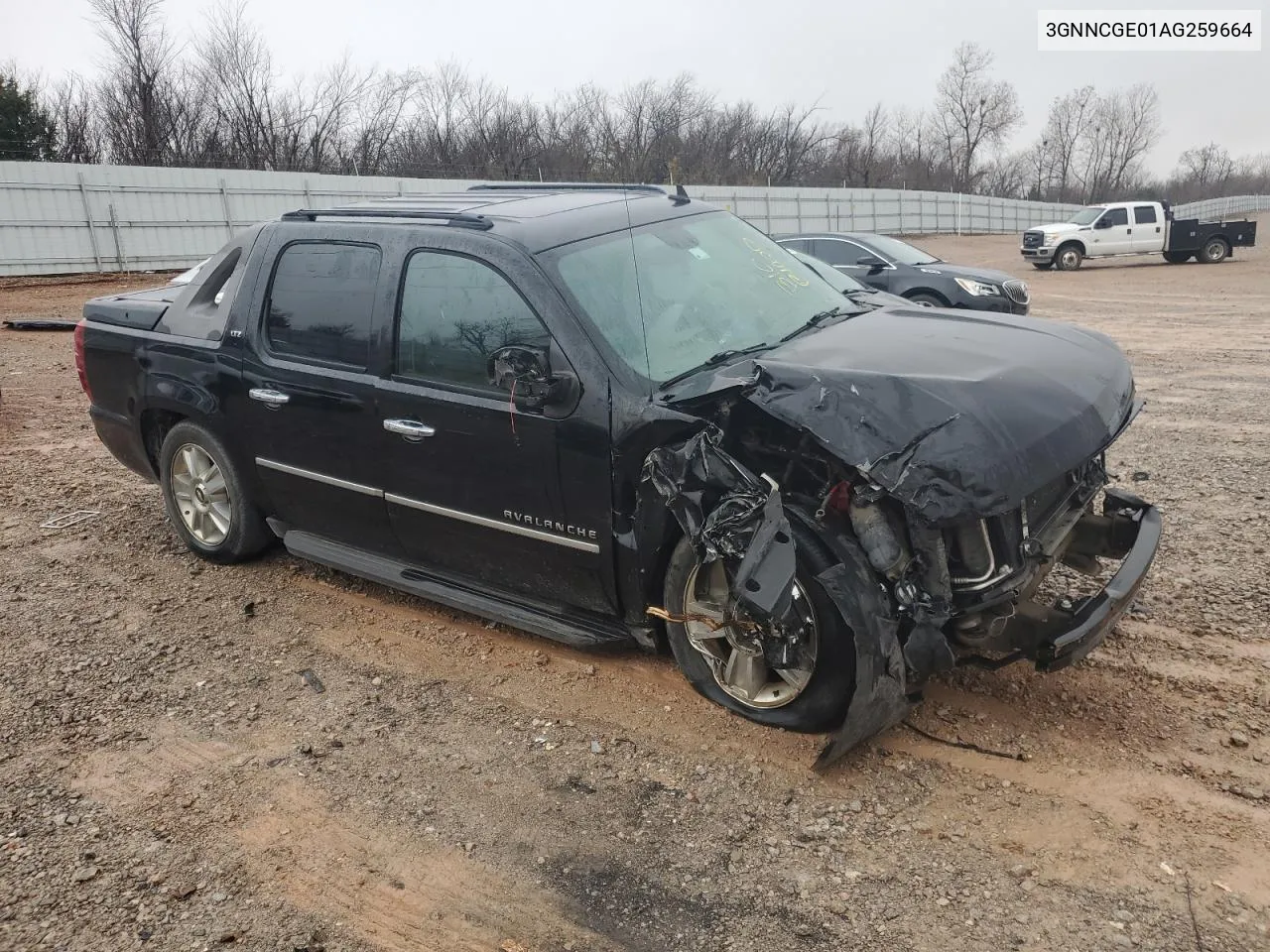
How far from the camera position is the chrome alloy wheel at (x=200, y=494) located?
5148 millimetres

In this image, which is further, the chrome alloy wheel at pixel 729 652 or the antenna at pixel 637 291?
the antenna at pixel 637 291

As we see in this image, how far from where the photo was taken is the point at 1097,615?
310 cm

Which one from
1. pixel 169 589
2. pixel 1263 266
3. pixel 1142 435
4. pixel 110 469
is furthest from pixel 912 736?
pixel 1263 266

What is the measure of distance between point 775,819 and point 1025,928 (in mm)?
782

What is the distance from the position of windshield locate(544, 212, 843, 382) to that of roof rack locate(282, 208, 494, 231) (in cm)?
43

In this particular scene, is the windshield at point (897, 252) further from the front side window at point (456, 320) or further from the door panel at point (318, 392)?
the front side window at point (456, 320)

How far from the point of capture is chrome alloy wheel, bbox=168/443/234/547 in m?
5.15

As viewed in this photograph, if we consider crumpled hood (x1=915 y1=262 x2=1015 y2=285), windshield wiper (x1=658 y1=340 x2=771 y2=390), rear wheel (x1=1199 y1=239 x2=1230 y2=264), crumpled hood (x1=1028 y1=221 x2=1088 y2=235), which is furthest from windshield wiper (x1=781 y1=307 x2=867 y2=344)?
rear wheel (x1=1199 y1=239 x2=1230 y2=264)

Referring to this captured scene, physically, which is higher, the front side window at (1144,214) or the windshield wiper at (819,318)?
the front side window at (1144,214)

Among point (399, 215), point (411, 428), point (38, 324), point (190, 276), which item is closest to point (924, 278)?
point (190, 276)

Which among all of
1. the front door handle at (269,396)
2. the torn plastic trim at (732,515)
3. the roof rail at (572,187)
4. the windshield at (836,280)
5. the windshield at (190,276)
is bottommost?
the torn plastic trim at (732,515)

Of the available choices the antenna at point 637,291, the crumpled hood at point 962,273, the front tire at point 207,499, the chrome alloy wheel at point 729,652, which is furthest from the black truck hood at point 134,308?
the crumpled hood at point 962,273

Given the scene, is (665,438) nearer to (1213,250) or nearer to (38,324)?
(38,324)

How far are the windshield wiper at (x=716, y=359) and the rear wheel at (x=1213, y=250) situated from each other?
27.4 m
